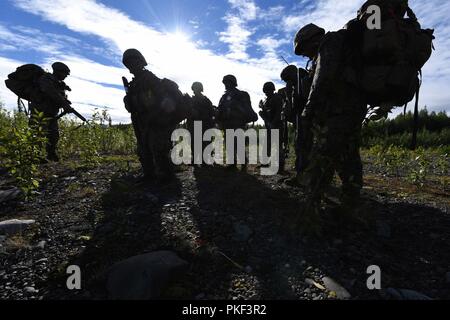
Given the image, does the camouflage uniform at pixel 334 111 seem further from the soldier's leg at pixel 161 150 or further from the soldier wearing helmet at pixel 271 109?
the soldier wearing helmet at pixel 271 109

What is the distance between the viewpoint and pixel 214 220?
4082mm

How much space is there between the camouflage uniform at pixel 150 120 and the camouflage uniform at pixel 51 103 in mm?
3414

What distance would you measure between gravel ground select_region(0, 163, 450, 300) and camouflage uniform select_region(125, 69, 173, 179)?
1190mm

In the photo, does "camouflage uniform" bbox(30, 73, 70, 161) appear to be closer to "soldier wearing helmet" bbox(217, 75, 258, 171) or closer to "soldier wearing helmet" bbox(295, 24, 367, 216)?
"soldier wearing helmet" bbox(217, 75, 258, 171)

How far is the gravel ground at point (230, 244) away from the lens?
107 inches

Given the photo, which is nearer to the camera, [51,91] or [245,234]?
[245,234]

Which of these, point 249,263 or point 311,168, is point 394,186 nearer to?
point 311,168

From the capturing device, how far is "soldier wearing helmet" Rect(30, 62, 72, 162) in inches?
335

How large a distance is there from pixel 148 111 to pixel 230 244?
146 inches

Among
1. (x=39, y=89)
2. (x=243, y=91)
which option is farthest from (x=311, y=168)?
(x=39, y=89)

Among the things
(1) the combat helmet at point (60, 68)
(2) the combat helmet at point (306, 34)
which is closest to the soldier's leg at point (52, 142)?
(1) the combat helmet at point (60, 68)

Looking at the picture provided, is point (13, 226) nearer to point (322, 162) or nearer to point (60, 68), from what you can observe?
point (322, 162)

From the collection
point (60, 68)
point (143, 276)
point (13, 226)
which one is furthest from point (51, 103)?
point (143, 276)

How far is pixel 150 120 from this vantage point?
626 centimetres
